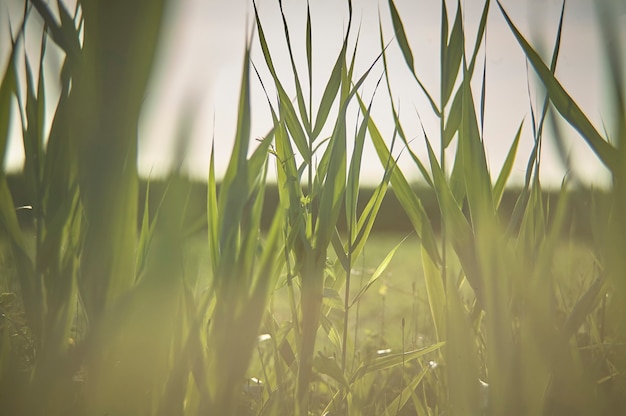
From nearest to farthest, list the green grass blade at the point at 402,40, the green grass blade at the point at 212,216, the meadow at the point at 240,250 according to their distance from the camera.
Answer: the meadow at the point at 240,250
the green grass blade at the point at 212,216
the green grass blade at the point at 402,40

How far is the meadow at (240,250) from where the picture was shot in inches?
16.3

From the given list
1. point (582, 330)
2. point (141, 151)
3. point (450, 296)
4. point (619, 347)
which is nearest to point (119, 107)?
point (141, 151)

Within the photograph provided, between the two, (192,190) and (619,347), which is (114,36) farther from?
(619,347)

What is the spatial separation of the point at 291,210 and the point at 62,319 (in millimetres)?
225

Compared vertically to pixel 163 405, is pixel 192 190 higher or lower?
higher

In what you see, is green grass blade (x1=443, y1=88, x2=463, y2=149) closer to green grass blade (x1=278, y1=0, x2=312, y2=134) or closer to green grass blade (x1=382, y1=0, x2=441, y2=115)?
green grass blade (x1=382, y1=0, x2=441, y2=115)

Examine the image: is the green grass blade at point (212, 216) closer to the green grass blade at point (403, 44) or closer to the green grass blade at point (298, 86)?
the green grass blade at point (298, 86)

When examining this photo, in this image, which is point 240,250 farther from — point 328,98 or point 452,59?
point 452,59

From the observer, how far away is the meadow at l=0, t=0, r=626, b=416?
1.36 feet

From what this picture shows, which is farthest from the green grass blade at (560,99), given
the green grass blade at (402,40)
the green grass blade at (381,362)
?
the green grass blade at (381,362)

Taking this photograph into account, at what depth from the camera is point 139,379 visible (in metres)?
0.45

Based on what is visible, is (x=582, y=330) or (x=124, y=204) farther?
(x=582, y=330)

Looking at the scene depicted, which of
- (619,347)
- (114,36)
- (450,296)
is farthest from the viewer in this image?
(619,347)

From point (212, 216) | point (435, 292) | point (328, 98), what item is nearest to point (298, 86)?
point (328, 98)
